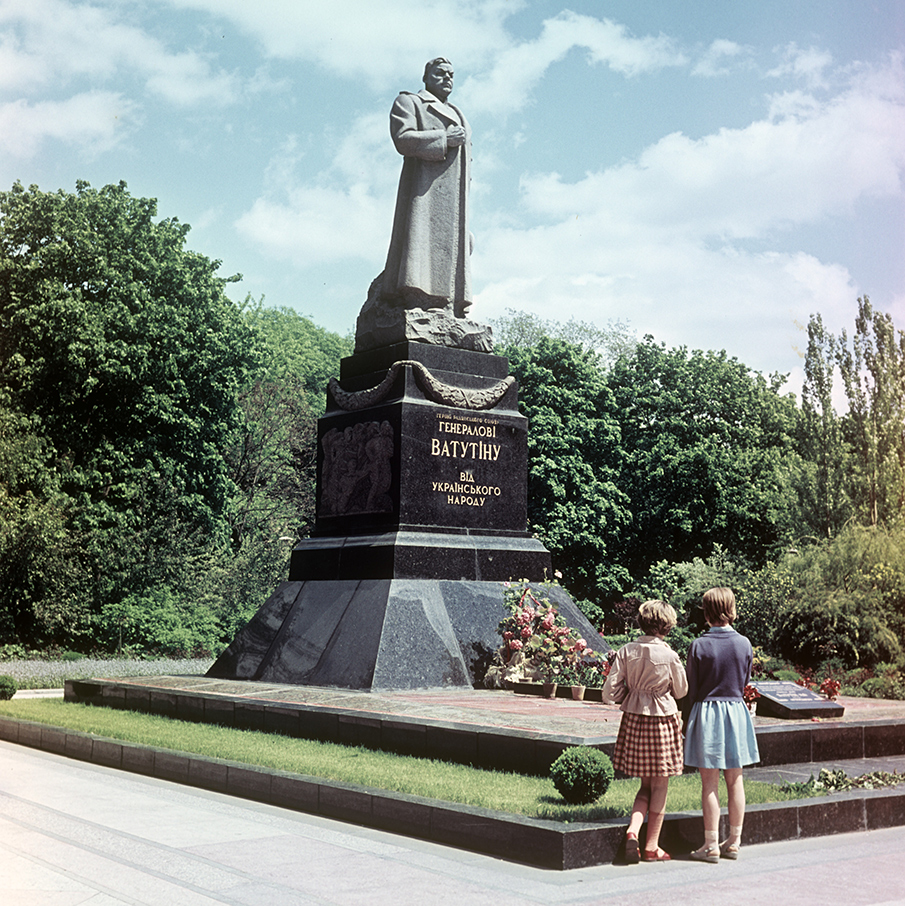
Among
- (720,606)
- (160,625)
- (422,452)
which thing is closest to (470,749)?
(720,606)

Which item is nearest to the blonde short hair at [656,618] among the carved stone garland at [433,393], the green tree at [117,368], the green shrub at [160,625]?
the carved stone garland at [433,393]

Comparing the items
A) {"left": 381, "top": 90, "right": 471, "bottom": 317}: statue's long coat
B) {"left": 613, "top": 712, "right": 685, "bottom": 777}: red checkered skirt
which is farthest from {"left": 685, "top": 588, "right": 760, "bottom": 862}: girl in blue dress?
{"left": 381, "top": 90, "right": 471, "bottom": 317}: statue's long coat

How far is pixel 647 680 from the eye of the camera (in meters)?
7.33

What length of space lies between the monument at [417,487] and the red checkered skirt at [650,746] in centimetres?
586

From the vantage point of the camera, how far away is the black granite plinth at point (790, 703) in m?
10.9

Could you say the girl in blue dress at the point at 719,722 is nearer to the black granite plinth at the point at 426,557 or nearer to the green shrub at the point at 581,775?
the green shrub at the point at 581,775

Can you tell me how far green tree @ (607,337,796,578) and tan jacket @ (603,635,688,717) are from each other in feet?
118

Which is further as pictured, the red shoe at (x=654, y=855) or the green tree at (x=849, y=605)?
the green tree at (x=849, y=605)

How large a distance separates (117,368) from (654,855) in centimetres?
2863

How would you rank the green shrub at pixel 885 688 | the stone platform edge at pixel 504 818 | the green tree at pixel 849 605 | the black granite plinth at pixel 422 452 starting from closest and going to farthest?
the stone platform edge at pixel 504 818 → the black granite plinth at pixel 422 452 → the green shrub at pixel 885 688 → the green tree at pixel 849 605

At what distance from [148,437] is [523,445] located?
2148 centimetres

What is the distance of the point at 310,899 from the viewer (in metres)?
5.96

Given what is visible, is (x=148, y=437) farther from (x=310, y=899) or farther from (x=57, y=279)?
(x=310, y=899)

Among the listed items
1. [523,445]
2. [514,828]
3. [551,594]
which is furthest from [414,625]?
[514,828]
